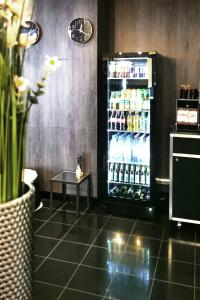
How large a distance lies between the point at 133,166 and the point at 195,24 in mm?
1810

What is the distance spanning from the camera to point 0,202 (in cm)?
95

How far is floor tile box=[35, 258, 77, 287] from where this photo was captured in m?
2.75

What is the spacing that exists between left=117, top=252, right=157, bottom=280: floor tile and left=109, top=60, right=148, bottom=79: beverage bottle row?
1935 mm

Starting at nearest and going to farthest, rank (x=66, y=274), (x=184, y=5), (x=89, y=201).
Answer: (x=66, y=274), (x=184, y=5), (x=89, y=201)

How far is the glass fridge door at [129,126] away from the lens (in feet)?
12.7

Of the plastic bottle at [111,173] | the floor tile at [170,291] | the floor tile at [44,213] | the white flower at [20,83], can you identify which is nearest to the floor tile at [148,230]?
the plastic bottle at [111,173]

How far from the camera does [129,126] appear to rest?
13.0 ft

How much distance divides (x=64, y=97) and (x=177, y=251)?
226cm

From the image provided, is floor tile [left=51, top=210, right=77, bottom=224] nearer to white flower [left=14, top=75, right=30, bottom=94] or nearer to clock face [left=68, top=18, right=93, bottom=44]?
clock face [left=68, top=18, right=93, bottom=44]

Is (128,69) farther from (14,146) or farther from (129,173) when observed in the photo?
(14,146)

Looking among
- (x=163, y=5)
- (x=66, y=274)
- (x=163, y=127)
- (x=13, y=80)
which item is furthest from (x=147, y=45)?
(x=13, y=80)

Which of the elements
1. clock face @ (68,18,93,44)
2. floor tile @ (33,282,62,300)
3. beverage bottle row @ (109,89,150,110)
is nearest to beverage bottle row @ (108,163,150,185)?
beverage bottle row @ (109,89,150,110)

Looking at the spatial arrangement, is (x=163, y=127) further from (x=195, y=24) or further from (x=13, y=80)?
(x=13, y=80)

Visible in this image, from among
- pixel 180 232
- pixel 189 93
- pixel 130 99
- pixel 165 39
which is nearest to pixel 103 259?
pixel 180 232
